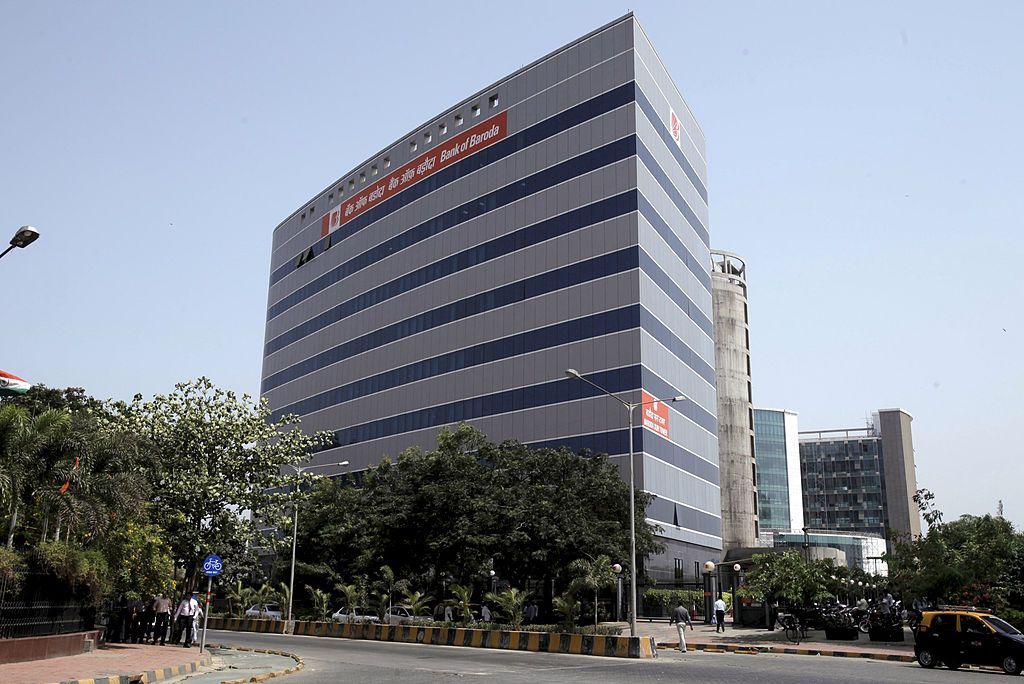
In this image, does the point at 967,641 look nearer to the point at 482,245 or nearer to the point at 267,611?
the point at 267,611

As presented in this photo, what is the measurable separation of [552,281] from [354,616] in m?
28.6

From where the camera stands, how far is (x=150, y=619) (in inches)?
1316

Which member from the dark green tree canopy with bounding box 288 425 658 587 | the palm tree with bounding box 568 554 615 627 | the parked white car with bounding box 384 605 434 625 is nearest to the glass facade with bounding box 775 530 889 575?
the dark green tree canopy with bounding box 288 425 658 587

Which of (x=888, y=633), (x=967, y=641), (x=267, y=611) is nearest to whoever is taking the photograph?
(x=967, y=641)

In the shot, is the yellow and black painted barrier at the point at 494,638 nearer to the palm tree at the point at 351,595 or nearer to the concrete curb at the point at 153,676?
the palm tree at the point at 351,595

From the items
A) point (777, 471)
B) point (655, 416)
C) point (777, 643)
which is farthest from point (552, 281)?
point (777, 471)

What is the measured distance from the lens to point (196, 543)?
3316 centimetres

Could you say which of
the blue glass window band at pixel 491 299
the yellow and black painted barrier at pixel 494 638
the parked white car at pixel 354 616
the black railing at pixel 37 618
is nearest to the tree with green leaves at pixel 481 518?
the parked white car at pixel 354 616

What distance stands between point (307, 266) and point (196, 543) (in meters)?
66.8

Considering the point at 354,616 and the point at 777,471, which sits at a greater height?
the point at 777,471

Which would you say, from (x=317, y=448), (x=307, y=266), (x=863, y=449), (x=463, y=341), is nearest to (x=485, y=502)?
(x=463, y=341)

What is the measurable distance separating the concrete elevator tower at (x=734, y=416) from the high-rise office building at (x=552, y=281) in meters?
21.6

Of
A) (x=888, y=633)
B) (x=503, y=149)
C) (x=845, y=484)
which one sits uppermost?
(x=503, y=149)

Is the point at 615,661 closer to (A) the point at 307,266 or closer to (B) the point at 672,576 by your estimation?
(B) the point at 672,576
